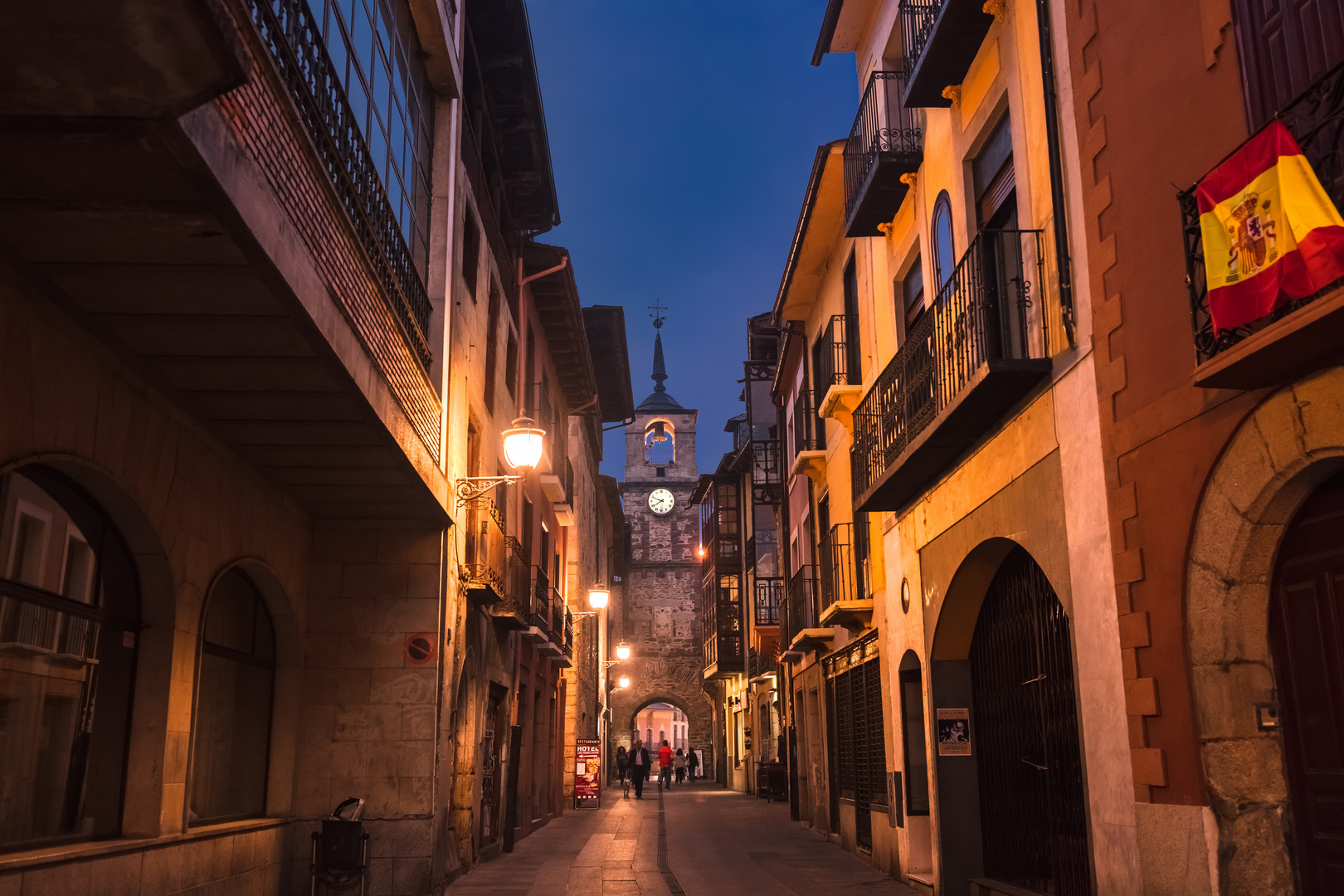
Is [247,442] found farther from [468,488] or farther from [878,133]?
[878,133]

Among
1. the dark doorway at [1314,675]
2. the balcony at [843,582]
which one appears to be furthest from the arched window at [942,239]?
the dark doorway at [1314,675]

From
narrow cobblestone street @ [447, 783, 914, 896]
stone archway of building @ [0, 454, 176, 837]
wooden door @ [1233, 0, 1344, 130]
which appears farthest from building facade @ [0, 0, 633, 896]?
wooden door @ [1233, 0, 1344, 130]

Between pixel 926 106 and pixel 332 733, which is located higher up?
pixel 926 106

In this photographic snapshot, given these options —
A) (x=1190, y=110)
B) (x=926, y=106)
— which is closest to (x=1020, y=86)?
(x=926, y=106)

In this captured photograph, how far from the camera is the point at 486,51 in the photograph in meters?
16.9

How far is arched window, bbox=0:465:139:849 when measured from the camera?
7016 mm

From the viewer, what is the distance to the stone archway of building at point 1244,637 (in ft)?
19.7

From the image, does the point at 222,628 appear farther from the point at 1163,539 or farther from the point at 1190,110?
the point at 1190,110

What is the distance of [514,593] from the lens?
60.0 ft

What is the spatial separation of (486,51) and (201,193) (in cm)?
1267

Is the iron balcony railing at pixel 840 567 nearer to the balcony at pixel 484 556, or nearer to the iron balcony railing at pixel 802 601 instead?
the iron balcony railing at pixel 802 601

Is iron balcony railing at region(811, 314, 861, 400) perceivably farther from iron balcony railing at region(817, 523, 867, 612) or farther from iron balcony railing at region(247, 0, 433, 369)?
iron balcony railing at region(247, 0, 433, 369)

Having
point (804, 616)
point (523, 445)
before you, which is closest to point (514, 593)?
point (804, 616)

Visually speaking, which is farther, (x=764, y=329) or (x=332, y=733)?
(x=764, y=329)
